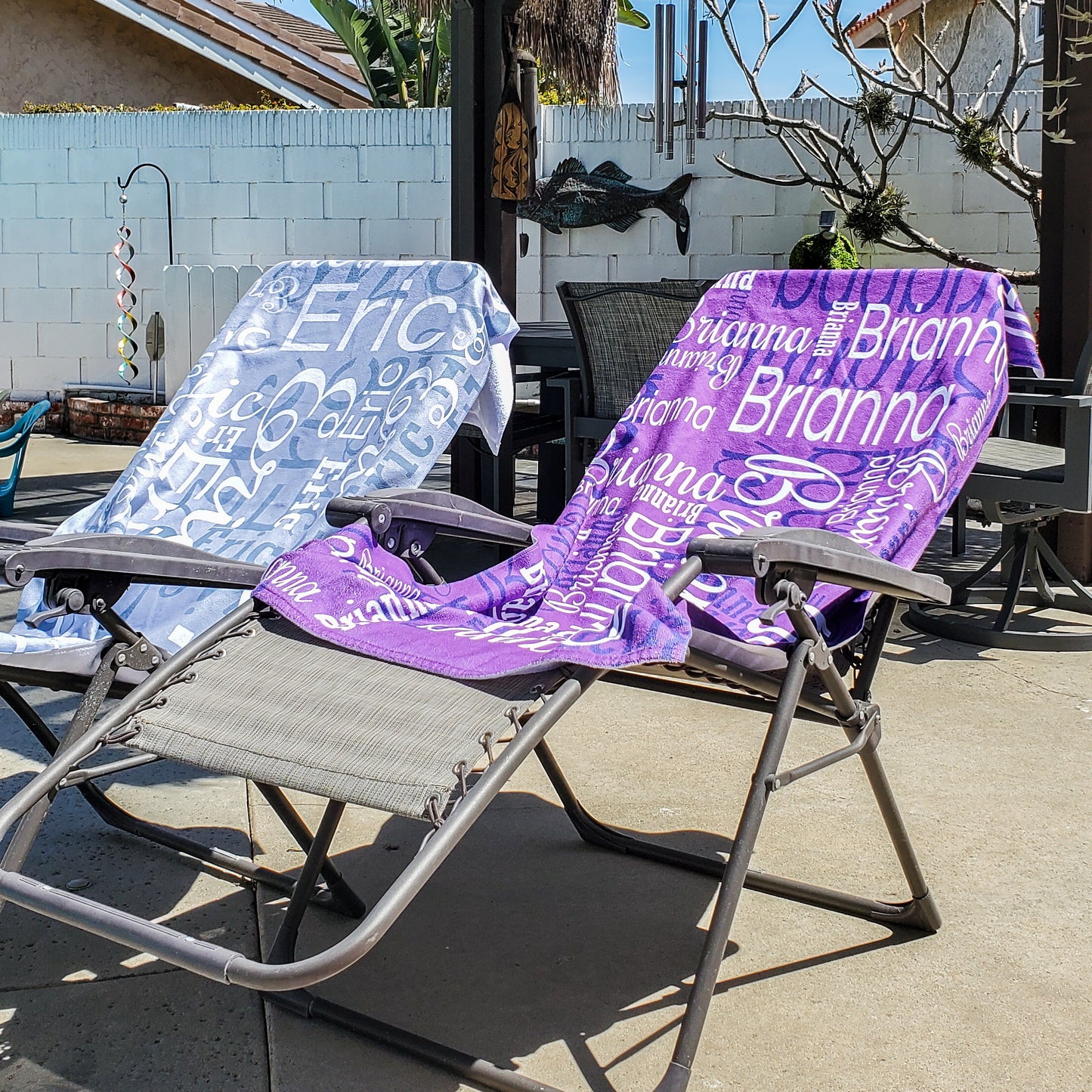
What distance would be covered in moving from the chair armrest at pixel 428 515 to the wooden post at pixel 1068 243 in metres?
2.89

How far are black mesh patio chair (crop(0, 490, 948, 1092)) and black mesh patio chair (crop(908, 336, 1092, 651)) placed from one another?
155 centimetres

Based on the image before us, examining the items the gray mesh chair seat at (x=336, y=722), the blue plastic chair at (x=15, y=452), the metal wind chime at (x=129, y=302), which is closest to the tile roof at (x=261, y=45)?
the metal wind chime at (x=129, y=302)

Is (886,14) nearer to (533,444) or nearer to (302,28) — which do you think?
(302,28)

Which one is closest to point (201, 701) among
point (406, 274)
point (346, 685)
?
point (346, 685)

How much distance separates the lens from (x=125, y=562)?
188cm

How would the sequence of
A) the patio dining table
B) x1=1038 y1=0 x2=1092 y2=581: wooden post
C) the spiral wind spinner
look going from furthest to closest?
the spiral wind spinner < the patio dining table < x1=1038 y1=0 x2=1092 y2=581: wooden post

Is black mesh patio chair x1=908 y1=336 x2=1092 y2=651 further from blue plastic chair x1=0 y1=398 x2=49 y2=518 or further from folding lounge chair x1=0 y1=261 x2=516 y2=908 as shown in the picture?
blue plastic chair x1=0 y1=398 x2=49 y2=518

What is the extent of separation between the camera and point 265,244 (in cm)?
888

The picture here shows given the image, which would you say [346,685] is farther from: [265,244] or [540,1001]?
[265,244]

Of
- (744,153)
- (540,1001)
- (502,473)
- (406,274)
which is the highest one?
(744,153)

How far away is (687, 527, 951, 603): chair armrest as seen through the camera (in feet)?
5.70

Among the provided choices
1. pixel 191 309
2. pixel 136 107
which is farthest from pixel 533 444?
pixel 136 107

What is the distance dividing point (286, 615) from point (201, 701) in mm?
244

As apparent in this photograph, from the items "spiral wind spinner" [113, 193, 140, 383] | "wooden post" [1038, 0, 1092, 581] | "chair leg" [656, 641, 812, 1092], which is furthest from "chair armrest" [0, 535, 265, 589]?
"spiral wind spinner" [113, 193, 140, 383]
